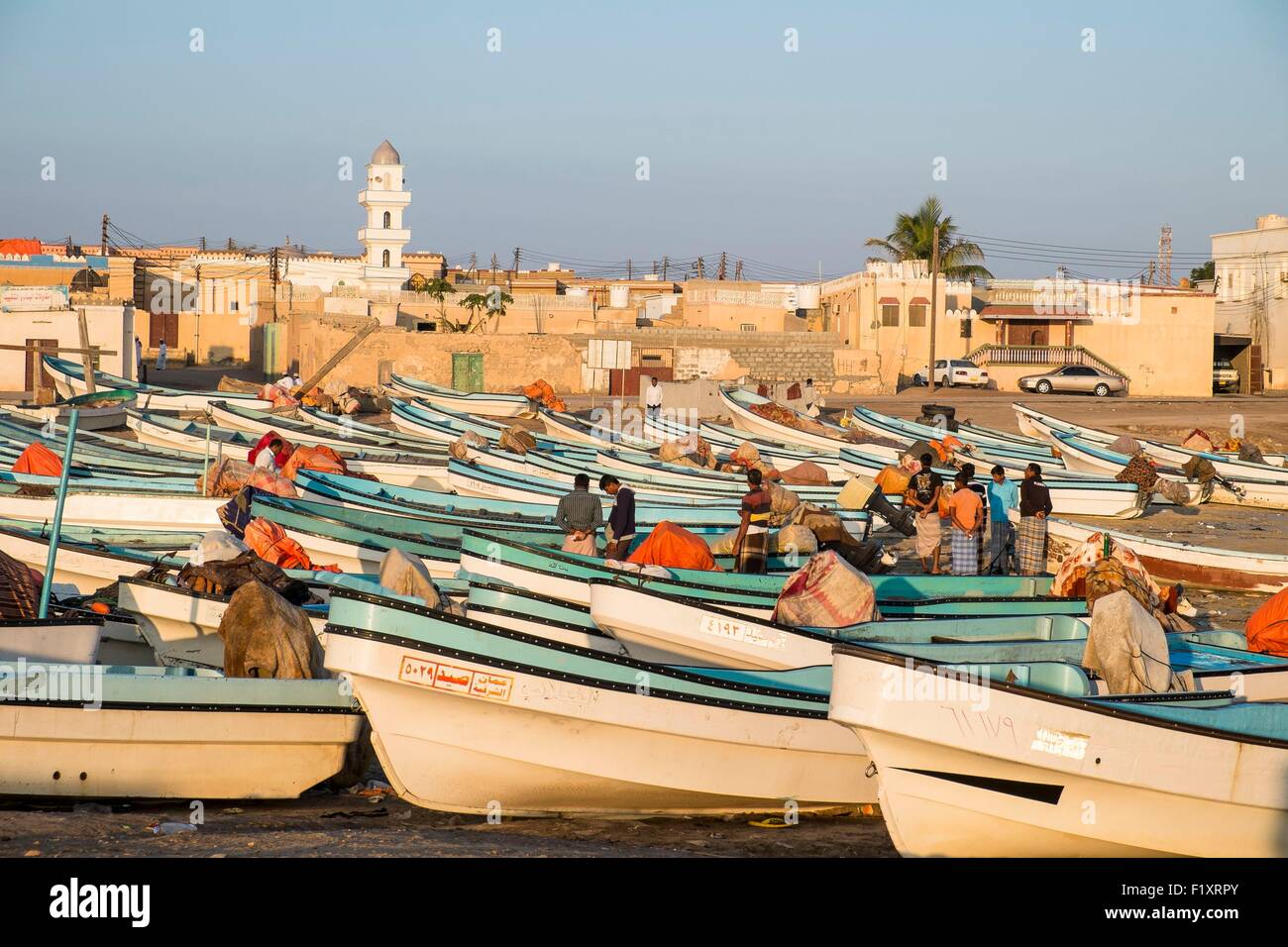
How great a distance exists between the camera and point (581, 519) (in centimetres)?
1376

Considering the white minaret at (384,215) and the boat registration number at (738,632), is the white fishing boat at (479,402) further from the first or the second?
the white minaret at (384,215)

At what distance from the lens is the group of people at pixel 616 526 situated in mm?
13781

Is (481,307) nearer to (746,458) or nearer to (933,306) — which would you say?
(933,306)

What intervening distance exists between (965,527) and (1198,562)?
3.78m

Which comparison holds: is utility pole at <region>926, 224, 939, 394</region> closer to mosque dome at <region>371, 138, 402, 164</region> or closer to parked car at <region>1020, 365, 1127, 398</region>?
parked car at <region>1020, 365, 1127, 398</region>

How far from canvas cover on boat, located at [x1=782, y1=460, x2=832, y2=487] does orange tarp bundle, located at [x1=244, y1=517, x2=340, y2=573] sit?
10544mm

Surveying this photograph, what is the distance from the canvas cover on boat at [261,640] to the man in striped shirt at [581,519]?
4.23 metres

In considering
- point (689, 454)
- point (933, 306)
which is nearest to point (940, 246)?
point (933, 306)

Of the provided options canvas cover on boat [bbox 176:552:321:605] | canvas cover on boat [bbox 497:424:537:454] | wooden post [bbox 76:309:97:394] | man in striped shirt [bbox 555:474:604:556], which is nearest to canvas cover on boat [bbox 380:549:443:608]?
canvas cover on boat [bbox 176:552:321:605]

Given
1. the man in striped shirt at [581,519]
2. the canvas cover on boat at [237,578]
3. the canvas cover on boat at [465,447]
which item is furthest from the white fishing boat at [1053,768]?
the canvas cover on boat at [465,447]

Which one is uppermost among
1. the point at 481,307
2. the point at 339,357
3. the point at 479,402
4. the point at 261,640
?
the point at 481,307

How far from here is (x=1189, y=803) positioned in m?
7.97
